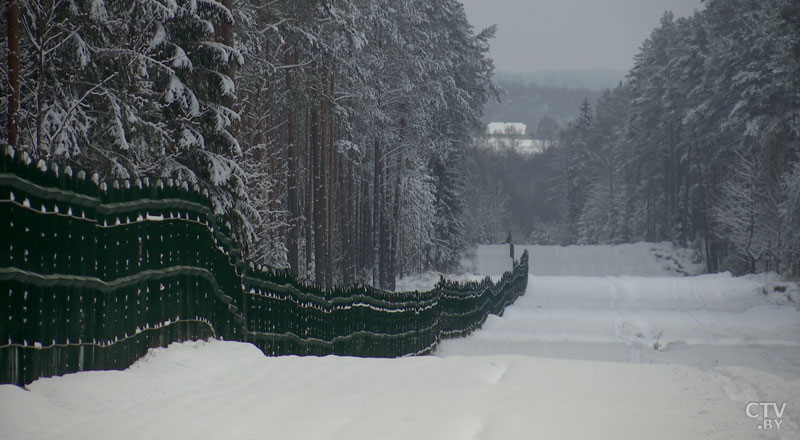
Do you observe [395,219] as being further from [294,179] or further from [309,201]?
[294,179]

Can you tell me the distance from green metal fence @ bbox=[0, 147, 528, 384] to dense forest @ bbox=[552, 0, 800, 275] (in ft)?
133

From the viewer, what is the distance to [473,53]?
62.4 metres

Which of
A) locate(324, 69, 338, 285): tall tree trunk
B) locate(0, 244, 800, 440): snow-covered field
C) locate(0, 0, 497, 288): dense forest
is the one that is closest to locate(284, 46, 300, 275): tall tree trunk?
locate(0, 0, 497, 288): dense forest

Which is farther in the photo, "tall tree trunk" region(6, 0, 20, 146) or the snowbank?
"tall tree trunk" region(6, 0, 20, 146)

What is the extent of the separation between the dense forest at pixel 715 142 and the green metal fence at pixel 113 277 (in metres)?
40.6

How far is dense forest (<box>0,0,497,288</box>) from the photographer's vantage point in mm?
15828

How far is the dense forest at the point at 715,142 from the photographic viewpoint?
186 feet

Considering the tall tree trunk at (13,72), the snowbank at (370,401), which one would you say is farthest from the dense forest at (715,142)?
the snowbank at (370,401)

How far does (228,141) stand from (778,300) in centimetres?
2810

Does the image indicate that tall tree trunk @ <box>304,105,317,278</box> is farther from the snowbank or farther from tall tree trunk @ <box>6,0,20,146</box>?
the snowbank

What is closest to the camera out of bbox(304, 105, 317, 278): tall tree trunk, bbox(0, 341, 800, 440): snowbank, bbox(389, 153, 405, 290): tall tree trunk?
bbox(0, 341, 800, 440): snowbank

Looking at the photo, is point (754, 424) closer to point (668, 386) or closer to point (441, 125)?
point (668, 386)

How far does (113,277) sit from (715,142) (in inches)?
2746

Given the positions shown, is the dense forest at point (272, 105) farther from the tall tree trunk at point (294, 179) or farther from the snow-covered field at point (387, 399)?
the snow-covered field at point (387, 399)
